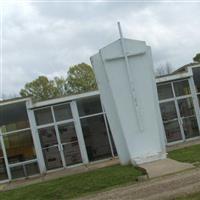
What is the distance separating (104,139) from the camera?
2272 cm

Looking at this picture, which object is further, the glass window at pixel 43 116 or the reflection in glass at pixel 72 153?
the reflection in glass at pixel 72 153

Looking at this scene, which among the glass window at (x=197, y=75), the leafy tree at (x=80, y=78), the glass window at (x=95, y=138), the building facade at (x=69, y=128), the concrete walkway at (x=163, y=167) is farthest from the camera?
the leafy tree at (x=80, y=78)

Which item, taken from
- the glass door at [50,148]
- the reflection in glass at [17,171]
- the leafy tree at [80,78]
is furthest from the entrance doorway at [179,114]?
the leafy tree at [80,78]

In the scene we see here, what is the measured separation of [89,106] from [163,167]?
29.1 ft

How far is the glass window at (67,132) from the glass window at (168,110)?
4.80 m

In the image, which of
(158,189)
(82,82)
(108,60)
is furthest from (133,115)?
(82,82)

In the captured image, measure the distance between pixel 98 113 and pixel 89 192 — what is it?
10167 mm

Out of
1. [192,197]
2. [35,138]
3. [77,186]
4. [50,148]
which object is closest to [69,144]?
[50,148]

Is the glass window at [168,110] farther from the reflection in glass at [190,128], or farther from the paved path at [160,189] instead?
the paved path at [160,189]

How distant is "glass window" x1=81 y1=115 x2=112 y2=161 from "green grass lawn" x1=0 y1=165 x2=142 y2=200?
261 inches

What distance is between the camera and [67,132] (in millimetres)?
21578

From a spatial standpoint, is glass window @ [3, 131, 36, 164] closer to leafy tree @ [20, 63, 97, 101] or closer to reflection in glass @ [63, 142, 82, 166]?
reflection in glass @ [63, 142, 82, 166]

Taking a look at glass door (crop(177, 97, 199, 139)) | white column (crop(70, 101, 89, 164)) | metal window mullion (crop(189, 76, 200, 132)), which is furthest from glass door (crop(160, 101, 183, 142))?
white column (crop(70, 101, 89, 164))

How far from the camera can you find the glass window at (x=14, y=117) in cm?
2141
